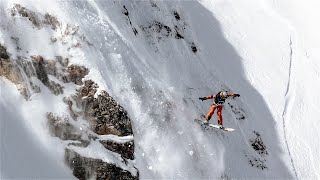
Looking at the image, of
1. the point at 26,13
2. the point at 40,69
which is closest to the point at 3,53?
the point at 40,69

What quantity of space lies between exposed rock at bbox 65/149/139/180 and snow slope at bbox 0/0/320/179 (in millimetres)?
521

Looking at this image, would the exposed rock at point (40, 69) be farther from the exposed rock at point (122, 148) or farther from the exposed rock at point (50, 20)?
the exposed rock at point (122, 148)

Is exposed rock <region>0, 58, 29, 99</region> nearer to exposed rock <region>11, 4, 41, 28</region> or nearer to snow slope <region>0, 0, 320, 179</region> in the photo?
snow slope <region>0, 0, 320, 179</region>

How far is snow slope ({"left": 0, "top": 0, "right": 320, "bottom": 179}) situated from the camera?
987 inches

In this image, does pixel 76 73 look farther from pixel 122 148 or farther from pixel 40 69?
pixel 122 148

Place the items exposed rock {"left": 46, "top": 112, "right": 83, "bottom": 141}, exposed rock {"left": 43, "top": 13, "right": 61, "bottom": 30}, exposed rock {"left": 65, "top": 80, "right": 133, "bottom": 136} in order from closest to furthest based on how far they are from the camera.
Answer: exposed rock {"left": 46, "top": 112, "right": 83, "bottom": 141} → exposed rock {"left": 65, "top": 80, "right": 133, "bottom": 136} → exposed rock {"left": 43, "top": 13, "right": 61, "bottom": 30}

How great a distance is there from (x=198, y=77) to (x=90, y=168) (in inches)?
410

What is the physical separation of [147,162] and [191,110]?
4568mm

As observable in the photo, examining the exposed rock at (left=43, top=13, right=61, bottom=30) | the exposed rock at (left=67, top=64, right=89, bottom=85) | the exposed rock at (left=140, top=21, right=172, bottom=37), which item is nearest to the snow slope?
the exposed rock at (left=140, top=21, right=172, bottom=37)

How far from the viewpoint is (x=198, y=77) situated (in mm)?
31344

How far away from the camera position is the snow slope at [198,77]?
82.2 ft

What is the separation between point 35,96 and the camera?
954 inches

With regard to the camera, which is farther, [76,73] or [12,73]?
[76,73]

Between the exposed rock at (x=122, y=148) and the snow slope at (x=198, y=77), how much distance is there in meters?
0.41
